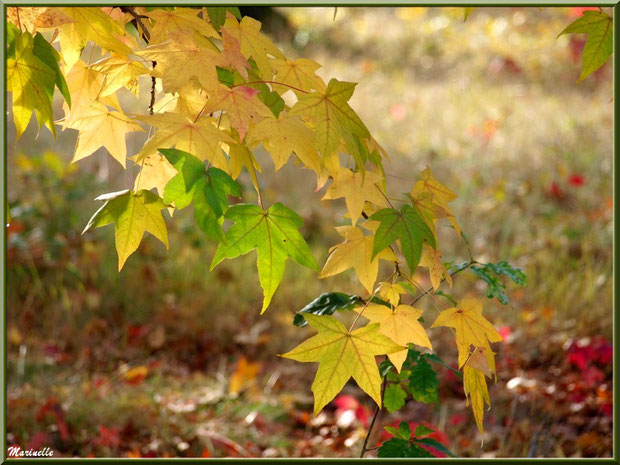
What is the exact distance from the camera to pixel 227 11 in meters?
1.17

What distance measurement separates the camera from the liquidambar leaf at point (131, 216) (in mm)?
986

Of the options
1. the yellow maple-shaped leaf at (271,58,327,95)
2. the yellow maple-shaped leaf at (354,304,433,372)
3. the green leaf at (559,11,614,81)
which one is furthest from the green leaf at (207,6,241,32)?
the green leaf at (559,11,614,81)

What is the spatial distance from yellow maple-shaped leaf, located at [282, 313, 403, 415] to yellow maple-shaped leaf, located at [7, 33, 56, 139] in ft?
1.69

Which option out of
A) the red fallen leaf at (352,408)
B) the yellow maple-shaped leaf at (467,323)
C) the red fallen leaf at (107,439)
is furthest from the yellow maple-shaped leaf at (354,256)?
the red fallen leaf at (352,408)

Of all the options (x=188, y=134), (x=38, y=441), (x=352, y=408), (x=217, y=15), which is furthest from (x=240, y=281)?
(x=188, y=134)

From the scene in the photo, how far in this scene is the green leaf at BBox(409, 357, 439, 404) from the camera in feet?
4.20

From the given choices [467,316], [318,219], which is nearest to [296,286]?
[318,219]

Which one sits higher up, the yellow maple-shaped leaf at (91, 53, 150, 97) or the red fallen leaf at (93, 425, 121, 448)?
the yellow maple-shaped leaf at (91, 53, 150, 97)

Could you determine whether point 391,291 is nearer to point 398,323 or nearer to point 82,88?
point 398,323

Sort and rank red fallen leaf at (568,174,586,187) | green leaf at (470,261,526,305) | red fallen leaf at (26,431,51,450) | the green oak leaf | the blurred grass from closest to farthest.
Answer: the green oak leaf, green leaf at (470,261,526,305), red fallen leaf at (26,431,51,450), the blurred grass, red fallen leaf at (568,174,586,187)

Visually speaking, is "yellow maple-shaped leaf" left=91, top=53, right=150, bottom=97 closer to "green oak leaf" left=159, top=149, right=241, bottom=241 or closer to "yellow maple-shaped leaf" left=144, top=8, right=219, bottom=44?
"yellow maple-shaped leaf" left=144, top=8, right=219, bottom=44

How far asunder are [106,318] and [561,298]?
2.37 m

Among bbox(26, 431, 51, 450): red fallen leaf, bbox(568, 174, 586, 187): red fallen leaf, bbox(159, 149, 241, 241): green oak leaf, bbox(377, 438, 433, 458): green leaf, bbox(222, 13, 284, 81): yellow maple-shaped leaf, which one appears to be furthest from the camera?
bbox(568, 174, 586, 187): red fallen leaf

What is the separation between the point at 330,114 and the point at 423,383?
1.90 ft
